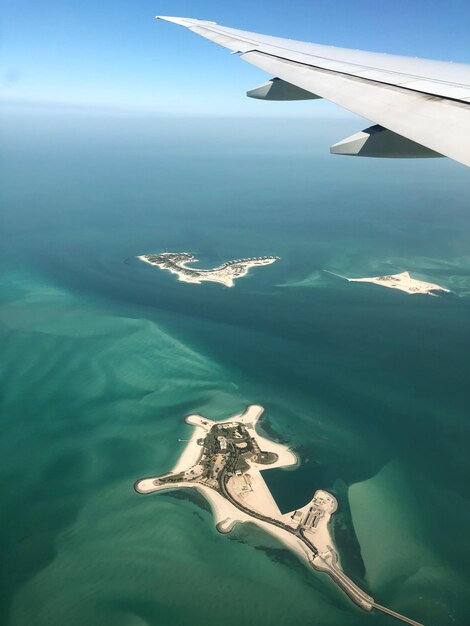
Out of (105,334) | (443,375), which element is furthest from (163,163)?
(443,375)

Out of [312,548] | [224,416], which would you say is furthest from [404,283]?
[312,548]

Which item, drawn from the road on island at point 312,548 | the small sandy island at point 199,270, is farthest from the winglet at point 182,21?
the small sandy island at point 199,270

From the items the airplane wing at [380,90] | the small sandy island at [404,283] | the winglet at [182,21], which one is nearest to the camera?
the airplane wing at [380,90]

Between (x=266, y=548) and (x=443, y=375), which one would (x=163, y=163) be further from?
(x=266, y=548)

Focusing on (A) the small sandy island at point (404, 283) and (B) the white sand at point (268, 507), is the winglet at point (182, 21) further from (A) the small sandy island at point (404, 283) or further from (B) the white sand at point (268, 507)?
(A) the small sandy island at point (404, 283)

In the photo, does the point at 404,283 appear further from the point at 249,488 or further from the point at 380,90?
the point at 380,90

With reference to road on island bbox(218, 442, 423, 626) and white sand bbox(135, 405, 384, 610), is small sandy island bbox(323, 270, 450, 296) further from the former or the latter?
road on island bbox(218, 442, 423, 626)
